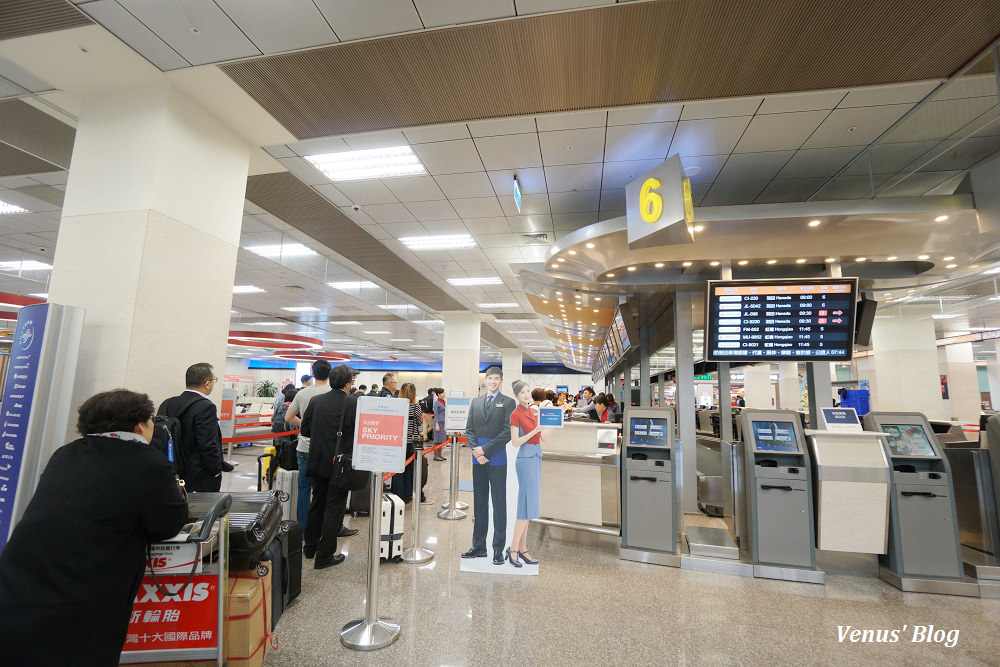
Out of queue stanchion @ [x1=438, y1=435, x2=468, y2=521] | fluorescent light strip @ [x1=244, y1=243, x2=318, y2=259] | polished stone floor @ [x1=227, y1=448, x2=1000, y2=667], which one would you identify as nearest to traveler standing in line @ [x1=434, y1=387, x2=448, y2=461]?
fluorescent light strip @ [x1=244, y1=243, x2=318, y2=259]

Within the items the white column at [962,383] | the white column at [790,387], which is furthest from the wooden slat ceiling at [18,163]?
the white column at [962,383]

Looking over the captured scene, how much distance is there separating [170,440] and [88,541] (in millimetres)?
1228

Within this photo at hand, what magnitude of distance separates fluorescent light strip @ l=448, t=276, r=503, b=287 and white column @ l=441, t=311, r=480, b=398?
3.55 meters

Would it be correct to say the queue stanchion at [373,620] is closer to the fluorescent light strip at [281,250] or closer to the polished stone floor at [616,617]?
the polished stone floor at [616,617]

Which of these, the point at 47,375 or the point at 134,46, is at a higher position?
the point at 134,46

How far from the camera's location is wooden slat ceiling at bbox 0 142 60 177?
482 centimetres

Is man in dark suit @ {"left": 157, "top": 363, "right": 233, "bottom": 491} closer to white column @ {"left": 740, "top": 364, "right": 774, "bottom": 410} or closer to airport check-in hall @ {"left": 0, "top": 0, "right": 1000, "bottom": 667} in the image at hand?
airport check-in hall @ {"left": 0, "top": 0, "right": 1000, "bottom": 667}

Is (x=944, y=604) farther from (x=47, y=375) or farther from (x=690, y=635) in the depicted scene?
(x=47, y=375)

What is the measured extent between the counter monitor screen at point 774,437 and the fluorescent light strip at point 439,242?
4682 millimetres

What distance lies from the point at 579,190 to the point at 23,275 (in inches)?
476

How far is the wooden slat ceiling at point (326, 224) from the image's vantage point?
549 centimetres

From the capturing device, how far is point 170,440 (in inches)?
108

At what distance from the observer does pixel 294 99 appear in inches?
145

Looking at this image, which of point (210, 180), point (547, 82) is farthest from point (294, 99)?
point (547, 82)
